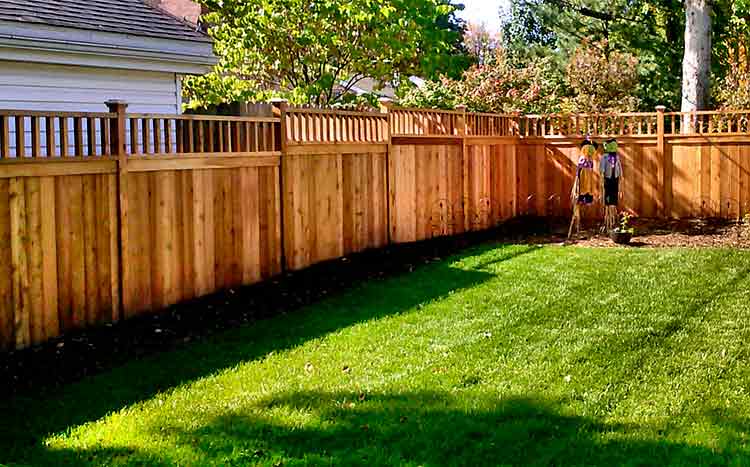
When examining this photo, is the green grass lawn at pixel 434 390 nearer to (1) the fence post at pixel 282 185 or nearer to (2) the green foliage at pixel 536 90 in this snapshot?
(1) the fence post at pixel 282 185

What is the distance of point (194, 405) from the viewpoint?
4.76m

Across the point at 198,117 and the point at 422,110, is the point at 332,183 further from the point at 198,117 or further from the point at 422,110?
the point at 422,110

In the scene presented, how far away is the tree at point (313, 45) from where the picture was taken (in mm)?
12578

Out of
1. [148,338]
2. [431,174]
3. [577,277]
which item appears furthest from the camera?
[431,174]

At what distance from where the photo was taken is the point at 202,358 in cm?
574

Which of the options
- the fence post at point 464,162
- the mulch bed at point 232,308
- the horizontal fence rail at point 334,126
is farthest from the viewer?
the fence post at point 464,162

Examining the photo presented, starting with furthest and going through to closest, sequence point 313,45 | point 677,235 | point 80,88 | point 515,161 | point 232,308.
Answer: point 515,161 → point 313,45 → point 677,235 → point 80,88 → point 232,308

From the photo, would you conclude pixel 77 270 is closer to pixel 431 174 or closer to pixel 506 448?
pixel 506 448

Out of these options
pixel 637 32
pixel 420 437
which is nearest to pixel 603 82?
pixel 637 32

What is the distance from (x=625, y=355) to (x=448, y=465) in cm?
229

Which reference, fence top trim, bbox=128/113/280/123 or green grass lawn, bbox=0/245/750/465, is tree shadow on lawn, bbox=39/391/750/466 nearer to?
green grass lawn, bbox=0/245/750/465

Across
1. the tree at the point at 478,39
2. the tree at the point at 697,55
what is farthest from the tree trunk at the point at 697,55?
the tree at the point at 478,39

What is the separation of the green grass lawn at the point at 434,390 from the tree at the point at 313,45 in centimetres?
584

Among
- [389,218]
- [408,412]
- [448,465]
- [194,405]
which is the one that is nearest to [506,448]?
[448,465]
